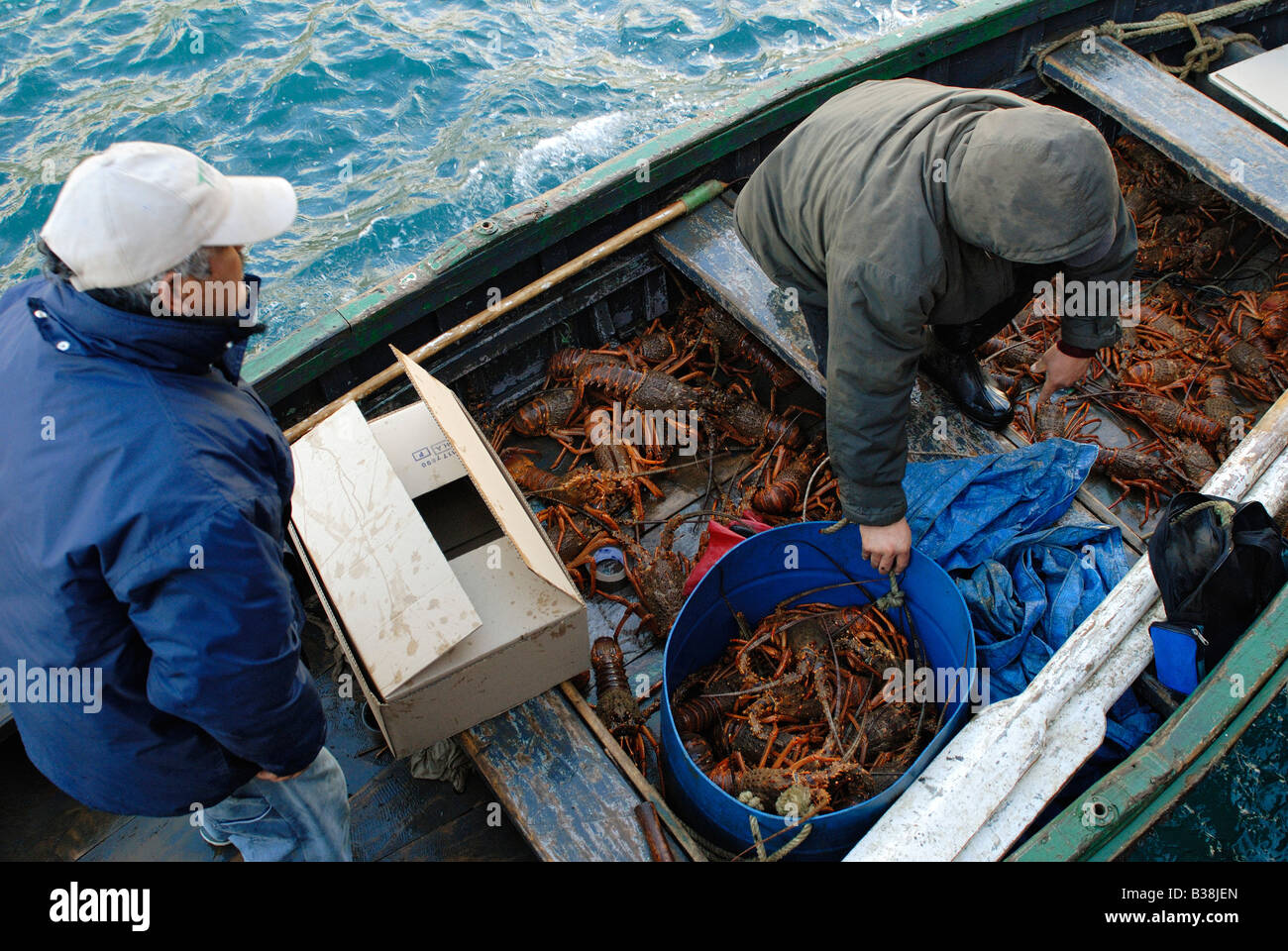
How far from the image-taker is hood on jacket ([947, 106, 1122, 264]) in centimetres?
231

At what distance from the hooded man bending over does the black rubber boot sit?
418 millimetres

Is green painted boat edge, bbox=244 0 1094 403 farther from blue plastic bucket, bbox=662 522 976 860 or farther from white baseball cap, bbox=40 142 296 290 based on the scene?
blue plastic bucket, bbox=662 522 976 860

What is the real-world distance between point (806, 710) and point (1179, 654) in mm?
1201

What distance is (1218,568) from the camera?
2.49 meters

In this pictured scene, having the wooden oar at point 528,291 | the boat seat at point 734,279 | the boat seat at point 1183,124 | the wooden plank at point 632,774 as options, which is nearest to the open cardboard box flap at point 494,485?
the wooden plank at point 632,774

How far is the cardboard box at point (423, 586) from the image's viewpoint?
260cm

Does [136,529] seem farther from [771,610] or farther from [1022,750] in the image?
[771,610]

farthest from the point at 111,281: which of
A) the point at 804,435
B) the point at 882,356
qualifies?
the point at 804,435

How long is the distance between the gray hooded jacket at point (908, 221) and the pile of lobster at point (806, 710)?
641 millimetres

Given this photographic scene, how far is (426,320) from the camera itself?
390cm

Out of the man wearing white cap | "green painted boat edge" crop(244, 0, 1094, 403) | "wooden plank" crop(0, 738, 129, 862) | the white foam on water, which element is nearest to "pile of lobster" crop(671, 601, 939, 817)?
the man wearing white cap

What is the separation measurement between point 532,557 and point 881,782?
1.37m

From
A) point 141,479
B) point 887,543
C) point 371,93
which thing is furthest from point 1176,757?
point 371,93

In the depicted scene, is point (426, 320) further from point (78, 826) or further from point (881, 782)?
point (881, 782)
